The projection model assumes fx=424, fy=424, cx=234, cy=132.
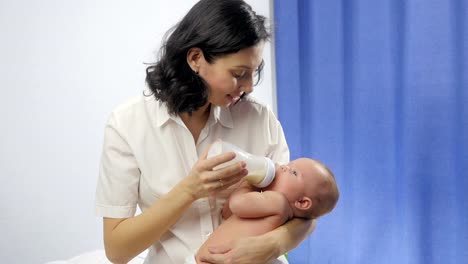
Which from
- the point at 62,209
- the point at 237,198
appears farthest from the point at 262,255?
the point at 62,209

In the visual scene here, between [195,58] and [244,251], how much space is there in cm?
54

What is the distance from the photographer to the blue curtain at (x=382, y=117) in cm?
183

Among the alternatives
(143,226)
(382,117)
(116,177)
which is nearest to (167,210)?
(143,226)

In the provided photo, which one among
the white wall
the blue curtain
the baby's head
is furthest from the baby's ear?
the white wall

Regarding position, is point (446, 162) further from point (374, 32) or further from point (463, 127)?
point (374, 32)

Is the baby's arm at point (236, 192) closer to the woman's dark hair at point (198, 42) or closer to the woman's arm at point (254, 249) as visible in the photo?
the woman's arm at point (254, 249)

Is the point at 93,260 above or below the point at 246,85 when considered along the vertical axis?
below

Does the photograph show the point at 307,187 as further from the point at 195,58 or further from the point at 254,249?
the point at 195,58

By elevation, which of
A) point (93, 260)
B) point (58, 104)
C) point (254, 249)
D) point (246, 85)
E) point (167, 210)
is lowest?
point (93, 260)

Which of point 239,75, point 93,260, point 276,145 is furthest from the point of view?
point 93,260

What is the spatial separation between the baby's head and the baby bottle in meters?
0.04

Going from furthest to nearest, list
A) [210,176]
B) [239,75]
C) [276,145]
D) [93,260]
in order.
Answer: [93,260] → [276,145] → [239,75] → [210,176]

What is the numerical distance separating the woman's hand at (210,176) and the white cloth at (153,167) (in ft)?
0.53

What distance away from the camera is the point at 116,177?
1199 mm
